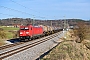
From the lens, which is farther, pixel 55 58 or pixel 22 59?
pixel 22 59

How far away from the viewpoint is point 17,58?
16.1m

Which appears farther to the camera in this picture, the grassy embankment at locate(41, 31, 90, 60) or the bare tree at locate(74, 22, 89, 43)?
the bare tree at locate(74, 22, 89, 43)

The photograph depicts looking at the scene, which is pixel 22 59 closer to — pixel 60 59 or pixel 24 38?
pixel 60 59

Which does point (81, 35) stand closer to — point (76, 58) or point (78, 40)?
point (78, 40)

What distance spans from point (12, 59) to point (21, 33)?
18988 millimetres

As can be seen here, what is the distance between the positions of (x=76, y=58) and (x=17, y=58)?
16.7 ft

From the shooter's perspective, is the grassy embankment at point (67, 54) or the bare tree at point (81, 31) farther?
the bare tree at point (81, 31)

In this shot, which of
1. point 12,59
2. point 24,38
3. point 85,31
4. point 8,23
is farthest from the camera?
point 8,23

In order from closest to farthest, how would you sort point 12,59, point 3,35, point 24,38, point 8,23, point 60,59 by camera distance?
point 60,59 → point 12,59 → point 24,38 → point 3,35 → point 8,23

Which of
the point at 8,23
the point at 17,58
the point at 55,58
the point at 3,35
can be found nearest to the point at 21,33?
the point at 3,35

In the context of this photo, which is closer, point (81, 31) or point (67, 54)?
point (67, 54)

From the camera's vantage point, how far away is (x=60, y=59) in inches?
557

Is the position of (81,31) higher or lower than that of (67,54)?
lower

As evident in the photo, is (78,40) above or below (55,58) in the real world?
below
